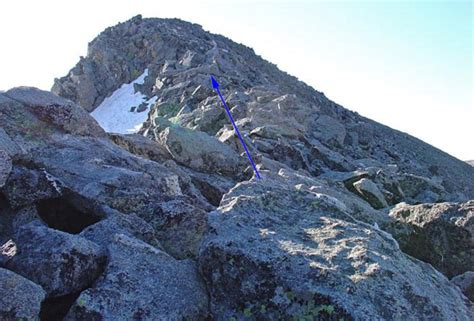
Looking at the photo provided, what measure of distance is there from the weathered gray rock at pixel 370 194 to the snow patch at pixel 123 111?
71.7 ft

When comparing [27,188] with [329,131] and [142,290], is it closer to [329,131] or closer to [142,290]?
[142,290]

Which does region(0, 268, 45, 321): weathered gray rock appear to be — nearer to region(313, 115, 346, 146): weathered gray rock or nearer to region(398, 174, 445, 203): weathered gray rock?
region(398, 174, 445, 203): weathered gray rock

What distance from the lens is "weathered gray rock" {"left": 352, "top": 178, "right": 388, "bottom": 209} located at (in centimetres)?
1614

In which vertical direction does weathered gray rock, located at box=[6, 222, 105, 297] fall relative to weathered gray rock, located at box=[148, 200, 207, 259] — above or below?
below

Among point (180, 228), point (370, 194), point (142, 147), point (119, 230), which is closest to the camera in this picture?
point (119, 230)

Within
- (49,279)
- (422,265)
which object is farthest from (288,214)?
(49,279)

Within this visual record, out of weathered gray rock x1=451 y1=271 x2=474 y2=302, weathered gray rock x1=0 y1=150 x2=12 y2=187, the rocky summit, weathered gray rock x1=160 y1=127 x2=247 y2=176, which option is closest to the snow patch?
weathered gray rock x1=160 y1=127 x2=247 y2=176

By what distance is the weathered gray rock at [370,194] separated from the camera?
16141 millimetres

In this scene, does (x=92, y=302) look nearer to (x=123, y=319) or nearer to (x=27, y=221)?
(x=123, y=319)

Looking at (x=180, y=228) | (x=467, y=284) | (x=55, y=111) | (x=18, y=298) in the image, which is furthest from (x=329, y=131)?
(x=18, y=298)

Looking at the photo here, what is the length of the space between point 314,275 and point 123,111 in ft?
130

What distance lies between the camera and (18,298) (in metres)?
5.51

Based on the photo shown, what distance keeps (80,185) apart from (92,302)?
12.6ft

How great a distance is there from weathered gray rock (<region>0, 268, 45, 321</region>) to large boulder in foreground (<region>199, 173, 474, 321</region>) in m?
2.36
